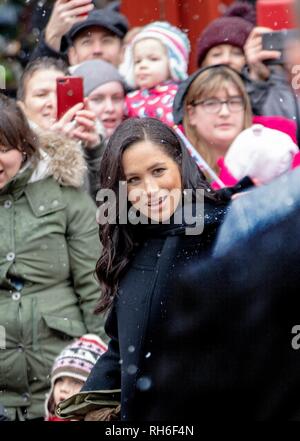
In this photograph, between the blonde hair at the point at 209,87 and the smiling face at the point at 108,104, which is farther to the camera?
the smiling face at the point at 108,104

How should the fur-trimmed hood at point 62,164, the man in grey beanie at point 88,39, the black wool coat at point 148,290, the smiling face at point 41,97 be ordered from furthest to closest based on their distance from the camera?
the man in grey beanie at point 88,39 < the smiling face at point 41,97 < the fur-trimmed hood at point 62,164 < the black wool coat at point 148,290

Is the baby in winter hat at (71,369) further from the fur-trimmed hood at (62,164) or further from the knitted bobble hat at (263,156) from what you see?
the knitted bobble hat at (263,156)

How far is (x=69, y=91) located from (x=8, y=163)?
1.20ft

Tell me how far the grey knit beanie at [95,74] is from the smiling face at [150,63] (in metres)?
0.08

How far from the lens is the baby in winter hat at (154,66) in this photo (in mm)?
4055

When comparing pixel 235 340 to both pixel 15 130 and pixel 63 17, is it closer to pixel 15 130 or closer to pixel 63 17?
pixel 15 130

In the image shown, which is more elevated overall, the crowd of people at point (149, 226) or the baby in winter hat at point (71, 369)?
the crowd of people at point (149, 226)

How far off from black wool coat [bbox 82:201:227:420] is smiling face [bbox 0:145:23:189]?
2.96ft

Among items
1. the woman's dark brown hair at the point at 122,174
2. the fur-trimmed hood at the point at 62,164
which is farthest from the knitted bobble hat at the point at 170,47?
the woman's dark brown hair at the point at 122,174

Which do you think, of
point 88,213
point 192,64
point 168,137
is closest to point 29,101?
point 88,213

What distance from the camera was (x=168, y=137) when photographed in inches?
115

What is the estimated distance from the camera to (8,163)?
368 centimetres
